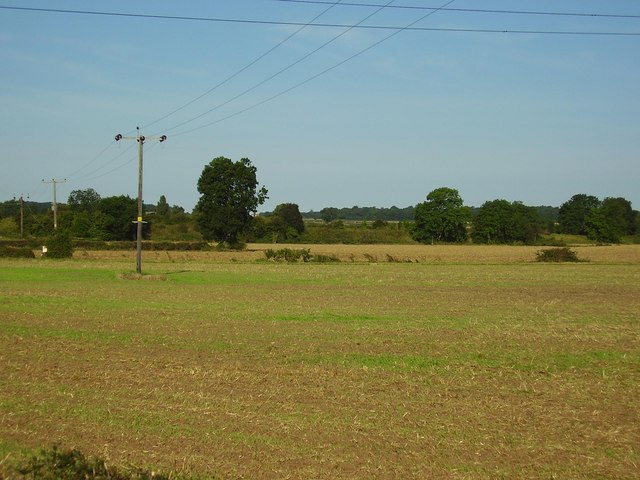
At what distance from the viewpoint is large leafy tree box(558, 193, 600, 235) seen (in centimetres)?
14088

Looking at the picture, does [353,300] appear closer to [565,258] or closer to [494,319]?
[494,319]

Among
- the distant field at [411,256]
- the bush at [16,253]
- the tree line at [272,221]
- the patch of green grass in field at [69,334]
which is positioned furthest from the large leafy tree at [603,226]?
the patch of green grass in field at [69,334]

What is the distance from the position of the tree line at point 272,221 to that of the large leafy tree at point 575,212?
0.68ft

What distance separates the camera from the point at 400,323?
19.9 metres

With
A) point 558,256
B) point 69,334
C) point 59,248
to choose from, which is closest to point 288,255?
point 59,248

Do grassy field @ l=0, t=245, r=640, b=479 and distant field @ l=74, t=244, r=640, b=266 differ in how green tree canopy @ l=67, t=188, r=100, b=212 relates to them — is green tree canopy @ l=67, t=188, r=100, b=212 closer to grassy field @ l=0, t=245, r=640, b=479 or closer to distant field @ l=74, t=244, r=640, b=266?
distant field @ l=74, t=244, r=640, b=266

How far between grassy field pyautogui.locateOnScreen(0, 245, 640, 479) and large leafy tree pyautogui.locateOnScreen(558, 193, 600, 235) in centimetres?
12404

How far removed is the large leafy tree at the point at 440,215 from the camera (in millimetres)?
115500

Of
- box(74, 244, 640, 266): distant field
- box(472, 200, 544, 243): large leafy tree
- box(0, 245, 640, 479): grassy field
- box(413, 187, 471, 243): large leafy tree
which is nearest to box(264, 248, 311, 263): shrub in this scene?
box(74, 244, 640, 266): distant field

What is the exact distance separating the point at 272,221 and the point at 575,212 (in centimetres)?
6708

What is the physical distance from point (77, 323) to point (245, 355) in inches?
292

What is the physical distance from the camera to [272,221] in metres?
120

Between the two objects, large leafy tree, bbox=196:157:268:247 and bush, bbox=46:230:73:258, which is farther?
large leafy tree, bbox=196:157:268:247

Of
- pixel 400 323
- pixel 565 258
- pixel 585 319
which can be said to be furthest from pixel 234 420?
pixel 565 258
